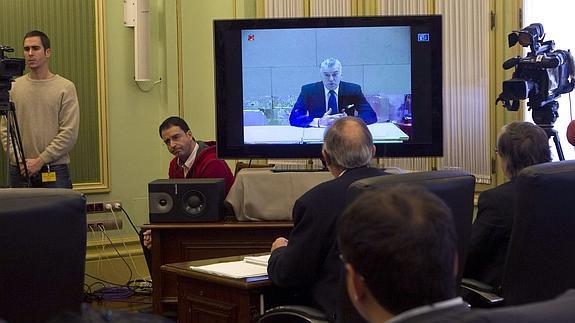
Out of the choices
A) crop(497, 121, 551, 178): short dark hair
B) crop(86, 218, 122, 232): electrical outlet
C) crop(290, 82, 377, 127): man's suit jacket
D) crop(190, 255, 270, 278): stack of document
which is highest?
crop(290, 82, 377, 127): man's suit jacket

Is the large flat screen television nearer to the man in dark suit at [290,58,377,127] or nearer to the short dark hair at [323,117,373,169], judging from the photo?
the man in dark suit at [290,58,377,127]

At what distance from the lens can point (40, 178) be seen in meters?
5.63

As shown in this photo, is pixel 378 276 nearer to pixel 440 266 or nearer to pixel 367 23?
pixel 440 266

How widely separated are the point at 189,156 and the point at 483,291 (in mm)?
2586

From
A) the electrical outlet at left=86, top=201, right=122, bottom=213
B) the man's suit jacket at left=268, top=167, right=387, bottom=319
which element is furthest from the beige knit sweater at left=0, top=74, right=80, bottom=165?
the man's suit jacket at left=268, top=167, right=387, bottom=319

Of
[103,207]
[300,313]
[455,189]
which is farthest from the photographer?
[103,207]

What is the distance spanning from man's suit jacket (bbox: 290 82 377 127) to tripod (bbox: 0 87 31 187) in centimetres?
162

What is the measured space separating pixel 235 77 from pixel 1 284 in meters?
2.47

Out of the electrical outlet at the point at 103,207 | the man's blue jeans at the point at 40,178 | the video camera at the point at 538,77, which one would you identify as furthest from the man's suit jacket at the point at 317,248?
the electrical outlet at the point at 103,207

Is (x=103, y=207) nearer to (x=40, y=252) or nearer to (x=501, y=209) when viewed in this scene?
(x=501, y=209)

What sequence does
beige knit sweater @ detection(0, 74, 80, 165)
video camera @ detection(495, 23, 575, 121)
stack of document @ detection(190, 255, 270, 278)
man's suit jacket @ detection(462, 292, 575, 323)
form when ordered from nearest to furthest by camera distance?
1. man's suit jacket @ detection(462, 292, 575, 323)
2. stack of document @ detection(190, 255, 270, 278)
3. video camera @ detection(495, 23, 575, 121)
4. beige knit sweater @ detection(0, 74, 80, 165)

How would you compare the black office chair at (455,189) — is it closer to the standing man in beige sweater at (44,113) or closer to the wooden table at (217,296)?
the wooden table at (217,296)

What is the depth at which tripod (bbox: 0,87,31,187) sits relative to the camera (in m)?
5.15

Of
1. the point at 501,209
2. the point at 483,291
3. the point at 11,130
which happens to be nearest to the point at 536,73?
the point at 501,209
